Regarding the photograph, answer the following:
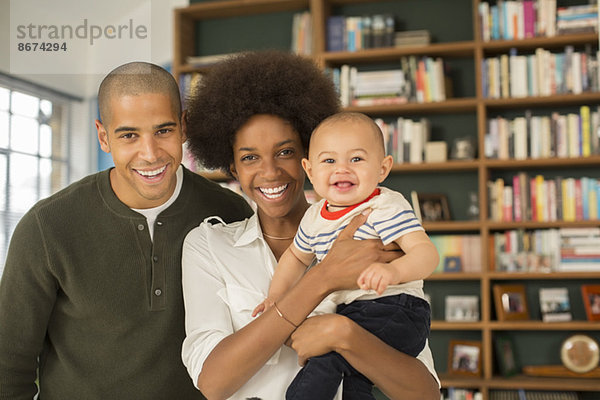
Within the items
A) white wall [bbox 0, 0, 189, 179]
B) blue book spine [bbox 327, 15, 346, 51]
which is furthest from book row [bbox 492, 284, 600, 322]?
white wall [bbox 0, 0, 189, 179]

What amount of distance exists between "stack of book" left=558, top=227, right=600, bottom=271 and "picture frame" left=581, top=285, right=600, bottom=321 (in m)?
0.14

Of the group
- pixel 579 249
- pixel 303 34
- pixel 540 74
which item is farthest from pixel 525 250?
Answer: pixel 303 34

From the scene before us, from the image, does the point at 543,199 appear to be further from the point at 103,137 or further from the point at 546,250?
the point at 103,137

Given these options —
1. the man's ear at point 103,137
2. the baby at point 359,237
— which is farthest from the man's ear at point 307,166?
the man's ear at point 103,137

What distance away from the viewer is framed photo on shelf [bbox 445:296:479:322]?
4.59 m

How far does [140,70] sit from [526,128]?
3305 millimetres

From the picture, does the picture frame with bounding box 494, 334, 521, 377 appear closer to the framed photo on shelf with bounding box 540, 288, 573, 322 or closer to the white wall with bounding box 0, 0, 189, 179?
the framed photo on shelf with bounding box 540, 288, 573, 322

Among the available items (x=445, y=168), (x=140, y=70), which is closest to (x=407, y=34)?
(x=445, y=168)

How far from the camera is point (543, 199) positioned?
4473 mm

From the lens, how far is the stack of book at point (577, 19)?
173 inches

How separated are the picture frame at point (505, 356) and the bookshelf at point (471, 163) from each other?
0.05m

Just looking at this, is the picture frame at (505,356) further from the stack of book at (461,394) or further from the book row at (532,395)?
the stack of book at (461,394)

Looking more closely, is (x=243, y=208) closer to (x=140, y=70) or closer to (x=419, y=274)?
(x=140, y=70)

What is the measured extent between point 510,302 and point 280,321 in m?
3.34
